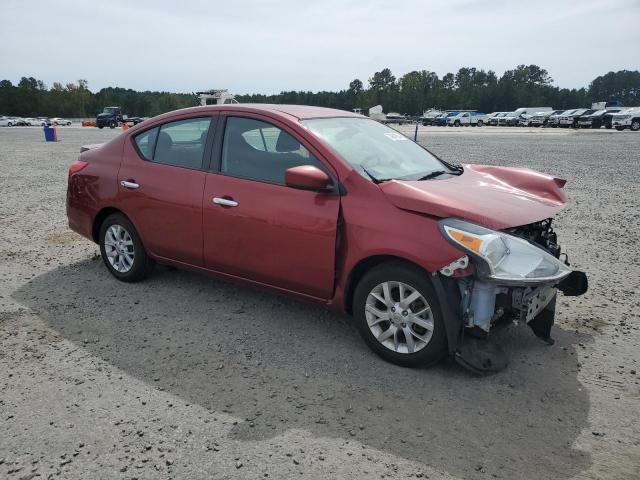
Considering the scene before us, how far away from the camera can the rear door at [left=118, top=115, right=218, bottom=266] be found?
14.7ft

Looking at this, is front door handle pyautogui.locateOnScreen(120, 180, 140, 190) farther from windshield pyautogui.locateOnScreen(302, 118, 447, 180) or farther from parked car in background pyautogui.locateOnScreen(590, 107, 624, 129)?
parked car in background pyautogui.locateOnScreen(590, 107, 624, 129)

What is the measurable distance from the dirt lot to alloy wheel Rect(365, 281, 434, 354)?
0.20m

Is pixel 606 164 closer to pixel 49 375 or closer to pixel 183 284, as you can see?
pixel 183 284

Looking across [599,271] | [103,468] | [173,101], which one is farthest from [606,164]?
[173,101]

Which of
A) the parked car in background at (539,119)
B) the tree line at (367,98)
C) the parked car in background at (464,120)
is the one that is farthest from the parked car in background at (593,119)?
the tree line at (367,98)

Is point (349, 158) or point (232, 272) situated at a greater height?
point (349, 158)

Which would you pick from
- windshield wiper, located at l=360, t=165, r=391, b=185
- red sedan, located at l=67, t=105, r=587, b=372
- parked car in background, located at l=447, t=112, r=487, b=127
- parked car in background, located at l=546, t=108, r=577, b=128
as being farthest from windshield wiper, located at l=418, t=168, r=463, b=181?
parked car in background, located at l=447, t=112, r=487, b=127

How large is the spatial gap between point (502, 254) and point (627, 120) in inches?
1680

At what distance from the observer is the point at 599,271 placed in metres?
5.62

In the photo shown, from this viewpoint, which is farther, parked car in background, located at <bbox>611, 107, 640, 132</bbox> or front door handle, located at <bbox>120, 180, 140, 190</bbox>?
parked car in background, located at <bbox>611, 107, 640, 132</bbox>

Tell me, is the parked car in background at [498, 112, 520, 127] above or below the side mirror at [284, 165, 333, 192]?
above

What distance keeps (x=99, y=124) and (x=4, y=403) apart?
54.7 meters

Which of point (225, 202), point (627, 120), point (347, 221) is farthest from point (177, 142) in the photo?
point (627, 120)

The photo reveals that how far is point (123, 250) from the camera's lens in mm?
5176
